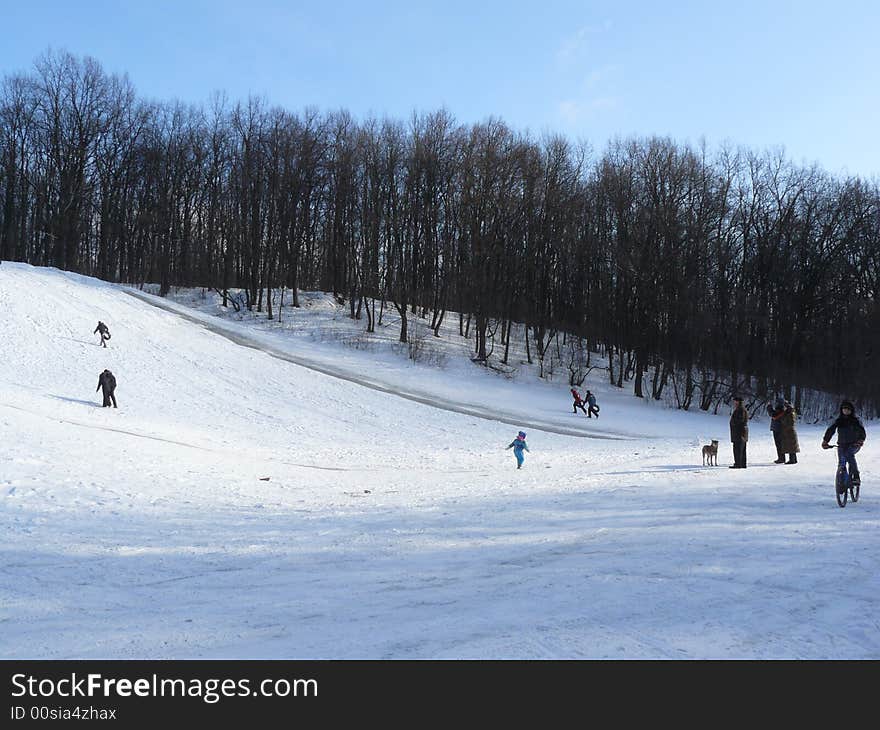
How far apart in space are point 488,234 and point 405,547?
145ft

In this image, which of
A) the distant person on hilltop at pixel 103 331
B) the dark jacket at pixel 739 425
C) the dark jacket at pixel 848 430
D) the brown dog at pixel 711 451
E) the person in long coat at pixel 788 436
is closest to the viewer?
the dark jacket at pixel 848 430

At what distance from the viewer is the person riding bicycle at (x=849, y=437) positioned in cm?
1053

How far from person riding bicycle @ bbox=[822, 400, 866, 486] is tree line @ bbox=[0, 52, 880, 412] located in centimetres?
3391

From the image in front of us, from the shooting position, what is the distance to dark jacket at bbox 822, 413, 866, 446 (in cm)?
1069

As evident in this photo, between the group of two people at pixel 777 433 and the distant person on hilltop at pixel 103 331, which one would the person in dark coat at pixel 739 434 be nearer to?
the group of two people at pixel 777 433

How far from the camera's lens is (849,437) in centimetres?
1072

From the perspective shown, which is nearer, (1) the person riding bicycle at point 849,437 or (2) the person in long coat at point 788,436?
(1) the person riding bicycle at point 849,437

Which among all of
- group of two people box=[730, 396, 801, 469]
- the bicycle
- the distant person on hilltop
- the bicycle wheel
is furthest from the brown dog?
the distant person on hilltop

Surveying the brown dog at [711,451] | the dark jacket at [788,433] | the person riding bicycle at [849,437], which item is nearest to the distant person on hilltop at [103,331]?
the brown dog at [711,451]

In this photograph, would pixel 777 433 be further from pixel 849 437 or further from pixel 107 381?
pixel 107 381

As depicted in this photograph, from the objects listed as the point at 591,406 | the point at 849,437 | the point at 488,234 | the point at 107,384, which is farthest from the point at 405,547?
the point at 488,234

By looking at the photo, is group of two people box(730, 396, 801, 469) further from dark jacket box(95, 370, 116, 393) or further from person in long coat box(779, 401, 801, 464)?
dark jacket box(95, 370, 116, 393)

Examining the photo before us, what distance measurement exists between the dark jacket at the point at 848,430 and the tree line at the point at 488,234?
33.9 m

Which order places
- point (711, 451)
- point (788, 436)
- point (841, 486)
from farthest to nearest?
point (711, 451), point (788, 436), point (841, 486)
